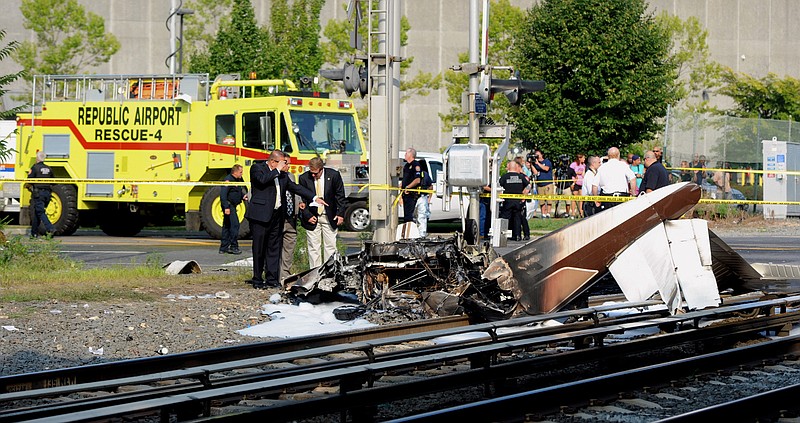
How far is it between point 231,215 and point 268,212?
5.94 meters

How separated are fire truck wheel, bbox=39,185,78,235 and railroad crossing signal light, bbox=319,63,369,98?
11.9 meters

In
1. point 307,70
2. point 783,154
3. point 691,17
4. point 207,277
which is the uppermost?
point 691,17

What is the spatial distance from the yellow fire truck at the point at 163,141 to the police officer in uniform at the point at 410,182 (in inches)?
73.7

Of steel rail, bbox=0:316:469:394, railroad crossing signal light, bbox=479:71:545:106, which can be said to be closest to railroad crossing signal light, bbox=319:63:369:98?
railroad crossing signal light, bbox=479:71:545:106

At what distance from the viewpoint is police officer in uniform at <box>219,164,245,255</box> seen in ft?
66.7

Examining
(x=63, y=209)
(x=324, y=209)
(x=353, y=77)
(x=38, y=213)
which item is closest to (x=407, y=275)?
(x=324, y=209)

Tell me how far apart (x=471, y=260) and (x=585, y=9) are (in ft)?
90.0

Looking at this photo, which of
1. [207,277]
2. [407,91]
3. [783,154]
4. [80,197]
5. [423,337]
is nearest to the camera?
[423,337]

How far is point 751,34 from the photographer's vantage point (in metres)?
54.6

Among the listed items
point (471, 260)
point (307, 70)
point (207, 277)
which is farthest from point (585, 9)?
point (471, 260)

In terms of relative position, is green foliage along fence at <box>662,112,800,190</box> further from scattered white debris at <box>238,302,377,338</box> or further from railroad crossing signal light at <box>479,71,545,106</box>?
scattered white debris at <box>238,302,377,338</box>

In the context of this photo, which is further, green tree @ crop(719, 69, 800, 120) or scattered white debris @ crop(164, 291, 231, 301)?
green tree @ crop(719, 69, 800, 120)

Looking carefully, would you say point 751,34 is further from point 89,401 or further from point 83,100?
point 89,401

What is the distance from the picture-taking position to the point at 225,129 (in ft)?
81.8
